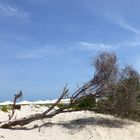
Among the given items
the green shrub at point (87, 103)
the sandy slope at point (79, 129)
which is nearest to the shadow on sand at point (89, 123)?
the sandy slope at point (79, 129)

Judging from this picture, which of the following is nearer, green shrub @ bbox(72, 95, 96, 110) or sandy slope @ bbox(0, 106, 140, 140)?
sandy slope @ bbox(0, 106, 140, 140)

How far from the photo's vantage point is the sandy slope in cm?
2239

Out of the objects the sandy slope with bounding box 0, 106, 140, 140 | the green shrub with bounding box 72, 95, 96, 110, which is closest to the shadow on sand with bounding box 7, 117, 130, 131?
the sandy slope with bounding box 0, 106, 140, 140

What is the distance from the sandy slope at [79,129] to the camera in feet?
73.4

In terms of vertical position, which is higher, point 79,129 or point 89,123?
point 89,123

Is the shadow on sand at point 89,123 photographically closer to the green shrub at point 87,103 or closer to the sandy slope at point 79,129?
the sandy slope at point 79,129

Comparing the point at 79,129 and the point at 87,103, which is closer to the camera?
the point at 79,129

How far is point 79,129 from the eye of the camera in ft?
79.9

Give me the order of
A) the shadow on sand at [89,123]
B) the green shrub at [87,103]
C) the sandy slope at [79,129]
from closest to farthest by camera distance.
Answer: the sandy slope at [79,129] → the shadow on sand at [89,123] → the green shrub at [87,103]

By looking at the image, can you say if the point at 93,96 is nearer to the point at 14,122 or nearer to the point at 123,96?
the point at 123,96

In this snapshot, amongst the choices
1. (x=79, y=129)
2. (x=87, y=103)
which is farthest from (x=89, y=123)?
(x=87, y=103)

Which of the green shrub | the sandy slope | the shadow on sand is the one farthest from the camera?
the green shrub

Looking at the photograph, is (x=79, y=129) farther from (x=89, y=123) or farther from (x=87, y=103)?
(x=87, y=103)

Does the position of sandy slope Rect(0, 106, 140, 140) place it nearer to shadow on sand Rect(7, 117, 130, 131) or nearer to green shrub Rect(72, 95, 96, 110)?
shadow on sand Rect(7, 117, 130, 131)
